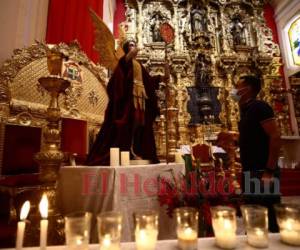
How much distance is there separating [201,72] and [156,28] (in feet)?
6.14

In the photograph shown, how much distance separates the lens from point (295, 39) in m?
5.96

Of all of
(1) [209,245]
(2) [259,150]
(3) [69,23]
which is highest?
(3) [69,23]

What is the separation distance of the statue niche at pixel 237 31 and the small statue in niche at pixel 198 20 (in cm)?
87

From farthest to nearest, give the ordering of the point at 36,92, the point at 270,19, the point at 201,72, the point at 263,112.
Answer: the point at 270,19 → the point at 201,72 → the point at 36,92 → the point at 263,112

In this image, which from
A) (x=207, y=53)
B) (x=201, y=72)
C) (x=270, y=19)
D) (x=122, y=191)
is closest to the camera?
(x=122, y=191)

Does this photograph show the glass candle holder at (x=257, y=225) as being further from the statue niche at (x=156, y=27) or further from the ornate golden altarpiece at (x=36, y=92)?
the statue niche at (x=156, y=27)

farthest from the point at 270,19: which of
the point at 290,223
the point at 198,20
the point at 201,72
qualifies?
the point at 290,223

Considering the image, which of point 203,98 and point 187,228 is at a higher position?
point 203,98

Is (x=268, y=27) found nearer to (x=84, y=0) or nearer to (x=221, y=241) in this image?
(x=84, y=0)

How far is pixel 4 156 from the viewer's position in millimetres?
2047

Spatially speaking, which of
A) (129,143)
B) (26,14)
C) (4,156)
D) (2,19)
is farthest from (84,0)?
(129,143)

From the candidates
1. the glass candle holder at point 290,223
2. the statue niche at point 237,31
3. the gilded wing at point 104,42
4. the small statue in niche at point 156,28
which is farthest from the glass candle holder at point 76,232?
the statue niche at point 237,31

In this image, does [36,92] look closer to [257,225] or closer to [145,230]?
[145,230]

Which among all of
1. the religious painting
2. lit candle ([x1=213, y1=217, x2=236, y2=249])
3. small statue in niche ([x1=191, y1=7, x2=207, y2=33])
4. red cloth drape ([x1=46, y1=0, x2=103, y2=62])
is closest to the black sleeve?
lit candle ([x1=213, y1=217, x2=236, y2=249])
